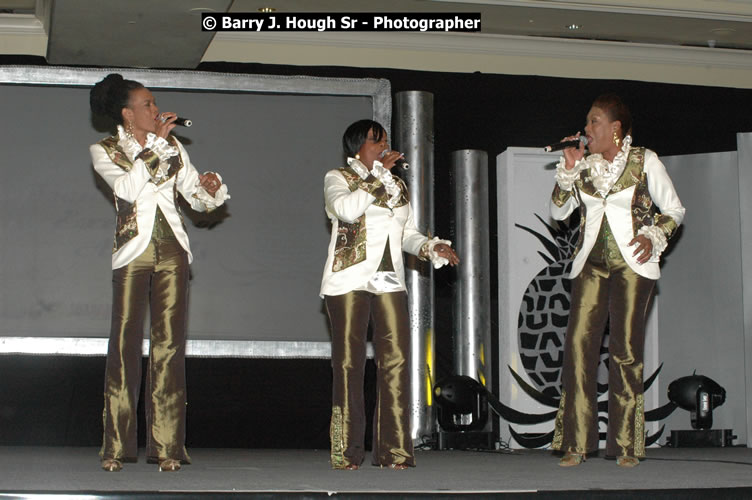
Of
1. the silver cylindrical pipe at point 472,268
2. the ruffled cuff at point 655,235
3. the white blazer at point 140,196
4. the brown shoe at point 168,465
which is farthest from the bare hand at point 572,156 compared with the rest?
the brown shoe at point 168,465

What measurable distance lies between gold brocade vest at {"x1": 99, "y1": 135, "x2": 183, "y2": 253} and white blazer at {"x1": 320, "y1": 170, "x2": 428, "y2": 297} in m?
0.60

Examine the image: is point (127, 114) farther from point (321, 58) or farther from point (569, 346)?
point (321, 58)

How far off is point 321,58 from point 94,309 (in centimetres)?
199

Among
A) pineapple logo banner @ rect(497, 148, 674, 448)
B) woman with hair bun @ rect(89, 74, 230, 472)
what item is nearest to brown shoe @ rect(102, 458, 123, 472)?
Result: woman with hair bun @ rect(89, 74, 230, 472)

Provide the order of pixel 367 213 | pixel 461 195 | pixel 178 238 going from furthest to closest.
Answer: pixel 461 195
pixel 367 213
pixel 178 238

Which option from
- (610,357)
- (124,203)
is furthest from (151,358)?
(610,357)

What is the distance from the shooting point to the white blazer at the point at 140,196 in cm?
350

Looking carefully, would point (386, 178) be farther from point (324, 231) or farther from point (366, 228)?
point (324, 231)

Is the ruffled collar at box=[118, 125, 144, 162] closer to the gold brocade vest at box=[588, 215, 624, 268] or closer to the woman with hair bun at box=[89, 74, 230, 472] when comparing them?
the woman with hair bun at box=[89, 74, 230, 472]

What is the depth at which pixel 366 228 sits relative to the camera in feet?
12.6

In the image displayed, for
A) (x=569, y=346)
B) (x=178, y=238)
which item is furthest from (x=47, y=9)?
(x=569, y=346)

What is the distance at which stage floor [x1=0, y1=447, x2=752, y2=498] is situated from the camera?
2.78 metres

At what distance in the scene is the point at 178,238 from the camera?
3.61 metres

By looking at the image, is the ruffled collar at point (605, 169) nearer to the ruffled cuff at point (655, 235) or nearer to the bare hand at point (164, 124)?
the ruffled cuff at point (655, 235)
